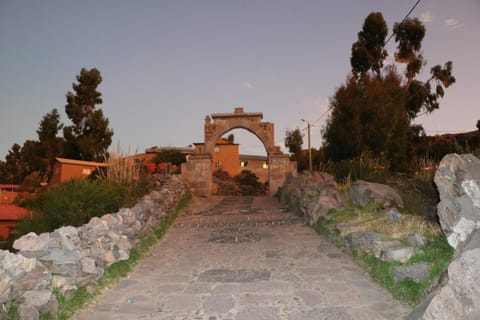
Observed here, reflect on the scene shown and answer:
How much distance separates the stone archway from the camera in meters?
14.5

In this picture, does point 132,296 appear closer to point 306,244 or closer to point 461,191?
point 306,244

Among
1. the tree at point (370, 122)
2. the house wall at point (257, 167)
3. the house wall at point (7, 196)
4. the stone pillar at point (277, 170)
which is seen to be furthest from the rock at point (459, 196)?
the house wall at point (257, 167)

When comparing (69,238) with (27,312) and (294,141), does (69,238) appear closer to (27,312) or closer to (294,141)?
(27,312)

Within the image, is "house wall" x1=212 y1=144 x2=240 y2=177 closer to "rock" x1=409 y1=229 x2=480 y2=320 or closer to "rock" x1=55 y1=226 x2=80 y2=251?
"rock" x1=55 y1=226 x2=80 y2=251

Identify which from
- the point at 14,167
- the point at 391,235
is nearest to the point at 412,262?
the point at 391,235

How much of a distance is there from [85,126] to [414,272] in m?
25.6

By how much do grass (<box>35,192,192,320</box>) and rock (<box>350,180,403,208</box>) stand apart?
4.02 metres

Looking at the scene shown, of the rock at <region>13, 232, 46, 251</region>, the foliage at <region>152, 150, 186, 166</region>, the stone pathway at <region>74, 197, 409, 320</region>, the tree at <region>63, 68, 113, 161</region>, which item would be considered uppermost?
the tree at <region>63, 68, 113, 161</region>

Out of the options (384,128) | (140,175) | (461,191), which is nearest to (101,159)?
(140,175)

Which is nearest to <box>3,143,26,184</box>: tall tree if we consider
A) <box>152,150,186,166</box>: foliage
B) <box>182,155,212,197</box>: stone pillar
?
<box>152,150,186,166</box>: foliage

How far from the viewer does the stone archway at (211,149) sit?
14.5 metres

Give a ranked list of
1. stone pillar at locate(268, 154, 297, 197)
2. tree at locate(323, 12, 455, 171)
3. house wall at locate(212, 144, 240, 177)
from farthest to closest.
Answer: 1. house wall at locate(212, 144, 240, 177)
2. stone pillar at locate(268, 154, 297, 197)
3. tree at locate(323, 12, 455, 171)

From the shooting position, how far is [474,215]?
2.89 m

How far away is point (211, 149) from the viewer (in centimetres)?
1521
